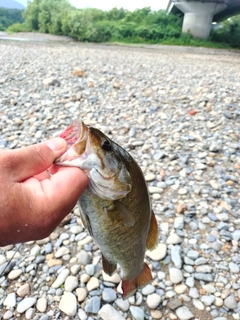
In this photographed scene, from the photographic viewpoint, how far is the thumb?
110 cm

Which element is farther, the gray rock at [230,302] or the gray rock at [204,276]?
the gray rock at [204,276]

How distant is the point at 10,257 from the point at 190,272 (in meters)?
1.50

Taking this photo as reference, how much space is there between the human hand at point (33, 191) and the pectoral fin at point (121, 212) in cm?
15

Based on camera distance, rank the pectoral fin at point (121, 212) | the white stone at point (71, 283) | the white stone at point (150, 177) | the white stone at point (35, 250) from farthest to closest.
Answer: the white stone at point (150, 177)
the white stone at point (35, 250)
the white stone at point (71, 283)
the pectoral fin at point (121, 212)

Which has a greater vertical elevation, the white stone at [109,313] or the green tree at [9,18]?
the white stone at [109,313]

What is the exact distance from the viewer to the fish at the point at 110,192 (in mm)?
1135

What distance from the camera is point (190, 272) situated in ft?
8.39

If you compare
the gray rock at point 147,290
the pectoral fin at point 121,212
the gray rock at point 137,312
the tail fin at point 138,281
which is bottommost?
the gray rock at point 137,312

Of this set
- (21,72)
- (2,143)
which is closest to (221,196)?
(2,143)

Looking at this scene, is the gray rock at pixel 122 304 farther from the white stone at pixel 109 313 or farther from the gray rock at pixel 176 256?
the gray rock at pixel 176 256

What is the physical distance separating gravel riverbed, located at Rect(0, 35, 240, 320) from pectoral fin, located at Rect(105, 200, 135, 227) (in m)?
1.28

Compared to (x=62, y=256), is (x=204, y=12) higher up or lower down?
higher up

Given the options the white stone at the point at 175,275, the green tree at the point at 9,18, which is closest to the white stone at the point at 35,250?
the white stone at the point at 175,275

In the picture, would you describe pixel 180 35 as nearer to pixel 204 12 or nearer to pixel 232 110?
pixel 204 12
